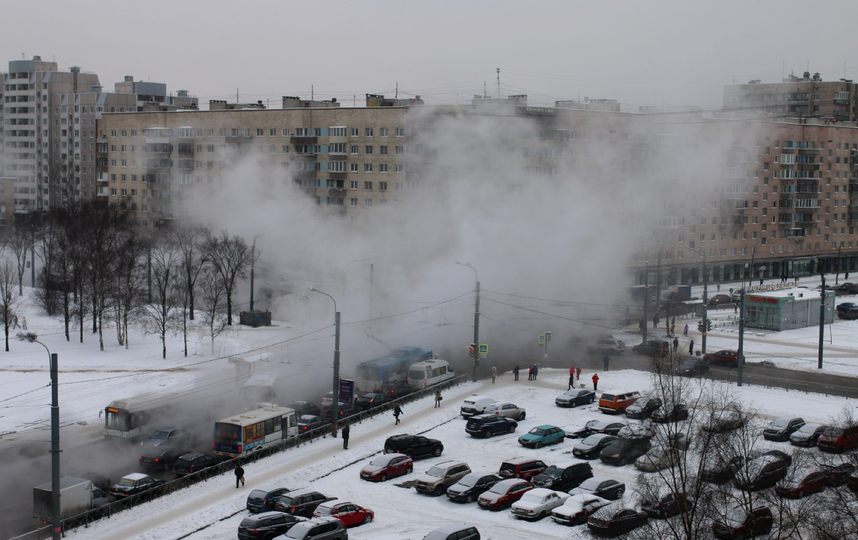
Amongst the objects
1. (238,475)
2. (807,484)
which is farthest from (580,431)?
(238,475)

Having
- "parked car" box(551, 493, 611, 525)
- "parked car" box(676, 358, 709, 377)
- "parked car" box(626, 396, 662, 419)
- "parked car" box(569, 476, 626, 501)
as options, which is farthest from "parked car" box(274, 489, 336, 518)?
"parked car" box(676, 358, 709, 377)

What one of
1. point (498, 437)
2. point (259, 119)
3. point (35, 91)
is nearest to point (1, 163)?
point (35, 91)

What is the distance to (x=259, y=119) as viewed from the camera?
68438mm

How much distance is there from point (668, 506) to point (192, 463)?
13.8 m

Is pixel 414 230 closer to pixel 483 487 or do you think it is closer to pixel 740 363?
pixel 740 363

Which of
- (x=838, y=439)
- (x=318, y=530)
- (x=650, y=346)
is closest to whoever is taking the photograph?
(x=318, y=530)

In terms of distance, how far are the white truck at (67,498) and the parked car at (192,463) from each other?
3378mm

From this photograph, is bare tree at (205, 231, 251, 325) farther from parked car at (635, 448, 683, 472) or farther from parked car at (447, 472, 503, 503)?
parked car at (635, 448, 683, 472)

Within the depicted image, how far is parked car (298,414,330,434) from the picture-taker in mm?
31422

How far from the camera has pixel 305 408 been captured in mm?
33406

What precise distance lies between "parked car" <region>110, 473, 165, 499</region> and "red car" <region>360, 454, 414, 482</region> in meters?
5.82

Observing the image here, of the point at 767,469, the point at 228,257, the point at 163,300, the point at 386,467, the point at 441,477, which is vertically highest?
the point at 228,257

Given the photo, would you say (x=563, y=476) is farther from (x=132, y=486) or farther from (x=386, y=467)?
(x=132, y=486)

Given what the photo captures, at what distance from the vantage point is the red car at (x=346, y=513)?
22.4m
